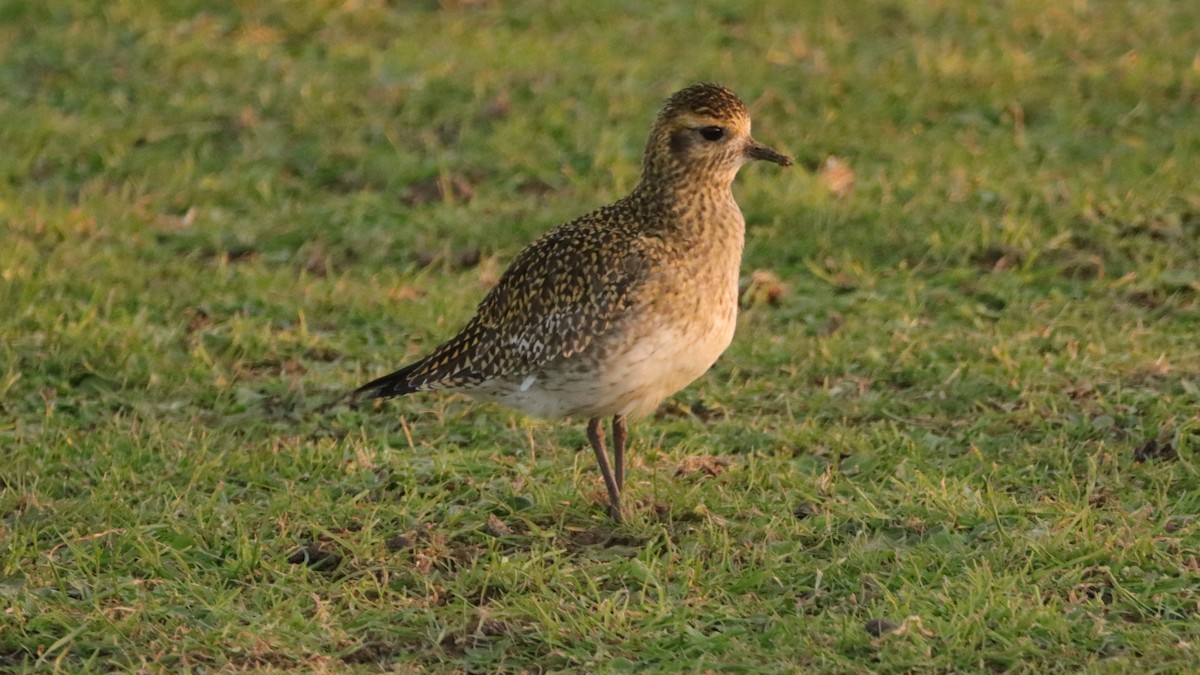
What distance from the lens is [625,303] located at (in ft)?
20.1

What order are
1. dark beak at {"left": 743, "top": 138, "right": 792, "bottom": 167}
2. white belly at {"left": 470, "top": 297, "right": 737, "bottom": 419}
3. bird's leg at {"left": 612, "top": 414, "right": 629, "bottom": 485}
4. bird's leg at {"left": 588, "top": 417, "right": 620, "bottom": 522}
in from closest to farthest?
white belly at {"left": 470, "top": 297, "right": 737, "bottom": 419}, bird's leg at {"left": 588, "top": 417, "right": 620, "bottom": 522}, bird's leg at {"left": 612, "top": 414, "right": 629, "bottom": 485}, dark beak at {"left": 743, "top": 138, "right": 792, "bottom": 167}

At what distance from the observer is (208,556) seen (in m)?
5.98

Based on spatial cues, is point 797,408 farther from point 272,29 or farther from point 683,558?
point 272,29

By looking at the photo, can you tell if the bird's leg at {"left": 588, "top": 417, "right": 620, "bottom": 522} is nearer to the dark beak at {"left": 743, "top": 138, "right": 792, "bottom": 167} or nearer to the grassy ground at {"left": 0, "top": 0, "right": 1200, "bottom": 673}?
the grassy ground at {"left": 0, "top": 0, "right": 1200, "bottom": 673}

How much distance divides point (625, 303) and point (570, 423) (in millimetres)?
1282

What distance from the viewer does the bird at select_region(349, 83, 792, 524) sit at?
6129 millimetres

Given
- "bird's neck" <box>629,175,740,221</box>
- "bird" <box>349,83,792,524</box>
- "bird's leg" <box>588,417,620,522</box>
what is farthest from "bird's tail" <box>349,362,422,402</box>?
"bird's neck" <box>629,175,740,221</box>

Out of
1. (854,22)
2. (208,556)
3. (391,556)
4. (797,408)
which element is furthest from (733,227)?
(854,22)

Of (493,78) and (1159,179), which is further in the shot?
(493,78)

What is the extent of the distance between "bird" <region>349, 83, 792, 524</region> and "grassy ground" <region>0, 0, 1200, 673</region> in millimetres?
351

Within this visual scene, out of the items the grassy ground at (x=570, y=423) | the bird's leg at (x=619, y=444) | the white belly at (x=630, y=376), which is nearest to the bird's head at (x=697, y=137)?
the white belly at (x=630, y=376)

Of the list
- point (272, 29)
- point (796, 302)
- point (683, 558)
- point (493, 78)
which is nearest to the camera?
point (683, 558)

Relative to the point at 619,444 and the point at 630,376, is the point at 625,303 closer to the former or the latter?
the point at 630,376

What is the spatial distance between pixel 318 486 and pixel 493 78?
485cm
